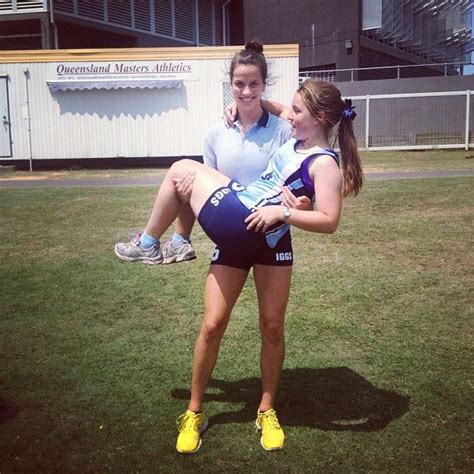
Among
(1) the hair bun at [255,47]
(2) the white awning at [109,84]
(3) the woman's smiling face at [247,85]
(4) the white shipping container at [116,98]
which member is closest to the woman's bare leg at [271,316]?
(3) the woman's smiling face at [247,85]

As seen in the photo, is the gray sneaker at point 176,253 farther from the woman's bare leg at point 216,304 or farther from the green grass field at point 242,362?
the green grass field at point 242,362

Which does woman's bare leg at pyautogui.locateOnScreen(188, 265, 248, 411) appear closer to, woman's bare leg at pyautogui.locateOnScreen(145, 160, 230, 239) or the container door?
woman's bare leg at pyautogui.locateOnScreen(145, 160, 230, 239)

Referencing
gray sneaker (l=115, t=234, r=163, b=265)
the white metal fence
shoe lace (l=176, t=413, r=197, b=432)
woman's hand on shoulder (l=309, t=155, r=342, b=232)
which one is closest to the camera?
woman's hand on shoulder (l=309, t=155, r=342, b=232)

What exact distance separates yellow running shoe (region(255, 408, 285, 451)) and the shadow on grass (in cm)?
18

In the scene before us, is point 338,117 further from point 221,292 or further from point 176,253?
point 176,253

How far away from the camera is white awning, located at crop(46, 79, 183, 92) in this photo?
17.8 m

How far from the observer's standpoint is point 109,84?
18.0 metres

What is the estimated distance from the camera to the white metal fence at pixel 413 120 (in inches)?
924

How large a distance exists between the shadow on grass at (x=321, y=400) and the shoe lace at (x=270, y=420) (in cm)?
19

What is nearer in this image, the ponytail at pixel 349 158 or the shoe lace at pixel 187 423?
the ponytail at pixel 349 158

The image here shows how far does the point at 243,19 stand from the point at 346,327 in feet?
98.2


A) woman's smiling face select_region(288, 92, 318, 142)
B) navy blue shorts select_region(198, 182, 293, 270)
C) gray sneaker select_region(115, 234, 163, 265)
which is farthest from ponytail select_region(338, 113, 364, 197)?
gray sneaker select_region(115, 234, 163, 265)

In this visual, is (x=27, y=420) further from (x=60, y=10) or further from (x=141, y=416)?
(x=60, y=10)

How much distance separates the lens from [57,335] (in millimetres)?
4648
